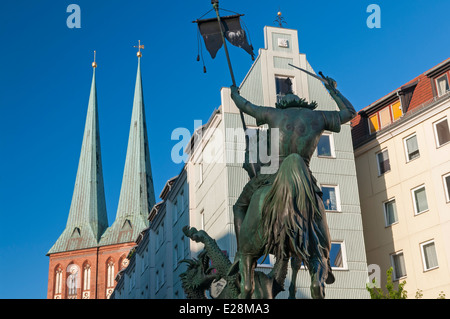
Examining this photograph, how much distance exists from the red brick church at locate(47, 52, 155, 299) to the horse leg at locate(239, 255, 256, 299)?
373ft

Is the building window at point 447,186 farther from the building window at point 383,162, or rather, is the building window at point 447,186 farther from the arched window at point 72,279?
the arched window at point 72,279

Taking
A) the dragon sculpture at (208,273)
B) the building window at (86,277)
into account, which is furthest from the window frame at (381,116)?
the building window at (86,277)

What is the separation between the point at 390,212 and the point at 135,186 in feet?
301

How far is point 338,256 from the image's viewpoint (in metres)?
40.9

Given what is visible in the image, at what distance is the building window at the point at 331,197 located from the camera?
42.3 meters

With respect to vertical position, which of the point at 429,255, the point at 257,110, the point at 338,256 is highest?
the point at 338,256

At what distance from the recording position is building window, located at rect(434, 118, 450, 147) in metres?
40.2

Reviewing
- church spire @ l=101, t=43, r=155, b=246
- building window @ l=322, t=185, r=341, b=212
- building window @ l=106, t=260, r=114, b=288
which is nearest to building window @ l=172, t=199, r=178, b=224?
building window @ l=322, t=185, r=341, b=212

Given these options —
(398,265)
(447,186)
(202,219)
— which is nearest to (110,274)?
(202,219)

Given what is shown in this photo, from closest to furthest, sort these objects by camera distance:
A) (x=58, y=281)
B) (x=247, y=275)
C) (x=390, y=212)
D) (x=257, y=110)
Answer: (x=247, y=275) → (x=257, y=110) → (x=390, y=212) → (x=58, y=281)

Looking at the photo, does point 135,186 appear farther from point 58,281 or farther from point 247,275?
point 247,275

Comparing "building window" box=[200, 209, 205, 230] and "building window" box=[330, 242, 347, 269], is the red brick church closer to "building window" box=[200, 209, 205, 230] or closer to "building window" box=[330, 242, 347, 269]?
"building window" box=[200, 209, 205, 230]

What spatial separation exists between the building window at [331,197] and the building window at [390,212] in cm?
351
